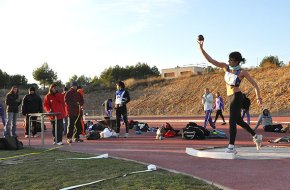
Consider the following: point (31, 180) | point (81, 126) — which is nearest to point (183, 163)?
point (31, 180)

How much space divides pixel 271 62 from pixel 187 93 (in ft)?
45.7

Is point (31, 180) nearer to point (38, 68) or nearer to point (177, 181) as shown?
point (177, 181)

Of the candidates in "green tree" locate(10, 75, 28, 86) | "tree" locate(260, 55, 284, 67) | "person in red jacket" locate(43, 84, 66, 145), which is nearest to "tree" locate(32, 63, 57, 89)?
"green tree" locate(10, 75, 28, 86)

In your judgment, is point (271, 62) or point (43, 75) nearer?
point (271, 62)

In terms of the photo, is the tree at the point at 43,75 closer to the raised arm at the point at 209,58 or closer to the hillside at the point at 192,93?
the hillside at the point at 192,93

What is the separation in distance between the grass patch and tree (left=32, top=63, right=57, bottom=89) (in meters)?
80.5

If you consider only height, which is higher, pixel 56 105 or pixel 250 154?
pixel 56 105

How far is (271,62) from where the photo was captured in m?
67.6

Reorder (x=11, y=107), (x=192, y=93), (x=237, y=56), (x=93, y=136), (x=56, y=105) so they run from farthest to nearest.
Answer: (x=192, y=93) < (x=11, y=107) < (x=93, y=136) < (x=56, y=105) < (x=237, y=56)

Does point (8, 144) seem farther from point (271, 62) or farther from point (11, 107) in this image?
point (271, 62)

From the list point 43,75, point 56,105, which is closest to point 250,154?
point 56,105

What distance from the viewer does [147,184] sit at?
20.2 ft

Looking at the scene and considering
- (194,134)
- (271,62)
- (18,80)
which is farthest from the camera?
(18,80)

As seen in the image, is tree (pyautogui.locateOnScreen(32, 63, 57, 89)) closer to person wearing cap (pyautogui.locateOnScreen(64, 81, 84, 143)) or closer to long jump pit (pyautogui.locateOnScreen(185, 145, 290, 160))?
person wearing cap (pyautogui.locateOnScreen(64, 81, 84, 143))
